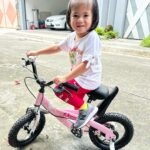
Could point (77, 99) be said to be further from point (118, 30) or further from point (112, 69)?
point (118, 30)

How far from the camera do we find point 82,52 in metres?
2.06

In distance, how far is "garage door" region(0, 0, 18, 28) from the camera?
17734mm

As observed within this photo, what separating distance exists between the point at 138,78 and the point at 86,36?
3.40 metres

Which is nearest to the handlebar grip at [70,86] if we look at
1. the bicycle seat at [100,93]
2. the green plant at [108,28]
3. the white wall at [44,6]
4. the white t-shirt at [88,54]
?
the white t-shirt at [88,54]

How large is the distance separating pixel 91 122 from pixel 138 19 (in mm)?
9356

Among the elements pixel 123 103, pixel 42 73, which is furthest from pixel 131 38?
pixel 123 103

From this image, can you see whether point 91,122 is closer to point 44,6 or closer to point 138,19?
point 138,19

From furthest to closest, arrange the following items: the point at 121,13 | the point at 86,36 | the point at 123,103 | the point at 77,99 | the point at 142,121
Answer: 1. the point at 121,13
2. the point at 123,103
3. the point at 142,121
4. the point at 77,99
5. the point at 86,36

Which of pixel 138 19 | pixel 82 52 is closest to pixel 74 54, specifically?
→ pixel 82 52

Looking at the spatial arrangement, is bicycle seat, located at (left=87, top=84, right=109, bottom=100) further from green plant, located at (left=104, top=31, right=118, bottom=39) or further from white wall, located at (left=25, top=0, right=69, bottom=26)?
white wall, located at (left=25, top=0, right=69, bottom=26)

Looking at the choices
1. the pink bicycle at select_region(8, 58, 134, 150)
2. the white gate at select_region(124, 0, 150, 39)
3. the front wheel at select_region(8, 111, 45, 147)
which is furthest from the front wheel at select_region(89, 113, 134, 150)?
the white gate at select_region(124, 0, 150, 39)

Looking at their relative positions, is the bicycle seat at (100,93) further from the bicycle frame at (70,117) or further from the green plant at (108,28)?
the green plant at (108,28)

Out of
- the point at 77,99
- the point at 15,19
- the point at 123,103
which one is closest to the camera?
the point at 77,99

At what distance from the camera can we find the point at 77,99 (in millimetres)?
2236
